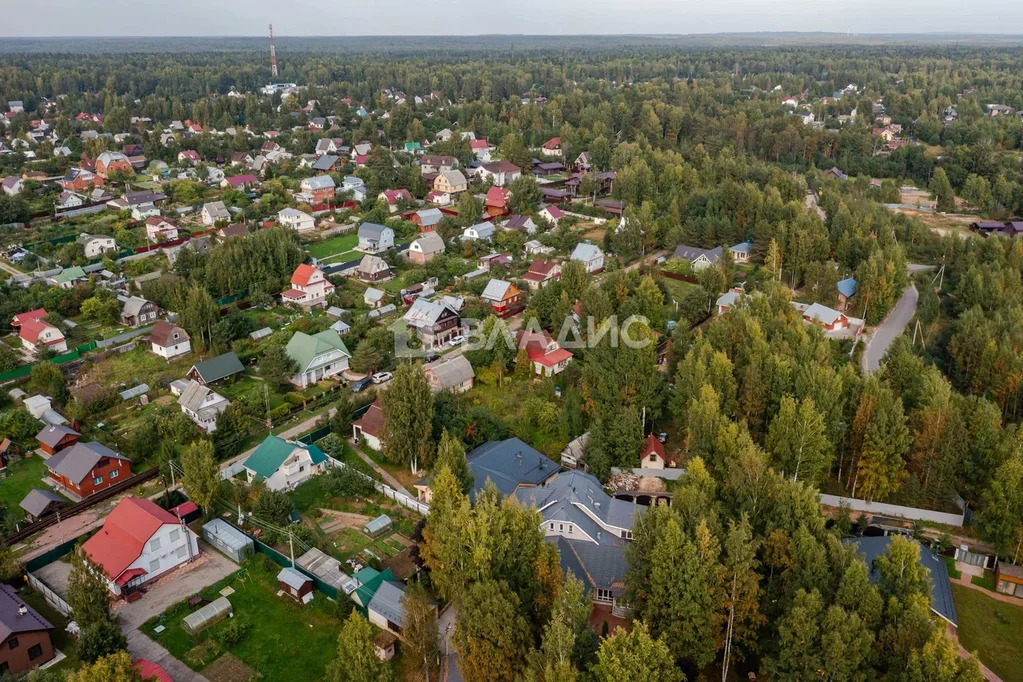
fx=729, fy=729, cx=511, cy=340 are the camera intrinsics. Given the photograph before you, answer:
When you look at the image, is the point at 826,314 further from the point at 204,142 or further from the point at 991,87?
the point at 991,87

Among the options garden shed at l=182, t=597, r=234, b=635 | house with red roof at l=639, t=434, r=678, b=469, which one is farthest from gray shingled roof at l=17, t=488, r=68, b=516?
house with red roof at l=639, t=434, r=678, b=469

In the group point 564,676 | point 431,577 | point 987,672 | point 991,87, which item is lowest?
point 987,672

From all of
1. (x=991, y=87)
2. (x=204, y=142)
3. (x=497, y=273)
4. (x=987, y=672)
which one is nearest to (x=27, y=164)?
(x=204, y=142)

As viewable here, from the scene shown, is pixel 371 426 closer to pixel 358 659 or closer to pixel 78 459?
pixel 78 459

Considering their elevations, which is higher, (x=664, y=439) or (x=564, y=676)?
(x=564, y=676)

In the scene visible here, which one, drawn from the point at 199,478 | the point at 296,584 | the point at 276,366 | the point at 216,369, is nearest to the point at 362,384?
the point at 276,366

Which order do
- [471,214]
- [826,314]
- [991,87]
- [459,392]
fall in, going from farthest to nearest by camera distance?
1. [991,87]
2. [471,214]
3. [826,314]
4. [459,392]

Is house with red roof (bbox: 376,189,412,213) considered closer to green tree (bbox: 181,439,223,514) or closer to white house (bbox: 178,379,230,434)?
white house (bbox: 178,379,230,434)
